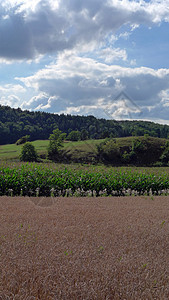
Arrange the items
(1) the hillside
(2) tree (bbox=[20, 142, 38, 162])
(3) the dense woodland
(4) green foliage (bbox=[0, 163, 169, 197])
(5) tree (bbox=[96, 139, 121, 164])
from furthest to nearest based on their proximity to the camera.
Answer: (3) the dense woodland < (1) the hillside < (5) tree (bbox=[96, 139, 121, 164]) < (2) tree (bbox=[20, 142, 38, 162]) < (4) green foliage (bbox=[0, 163, 169, 197])

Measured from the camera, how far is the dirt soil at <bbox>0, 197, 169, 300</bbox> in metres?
2.42

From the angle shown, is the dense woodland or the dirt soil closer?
the dirt soil

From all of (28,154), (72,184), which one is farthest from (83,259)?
(28,154)

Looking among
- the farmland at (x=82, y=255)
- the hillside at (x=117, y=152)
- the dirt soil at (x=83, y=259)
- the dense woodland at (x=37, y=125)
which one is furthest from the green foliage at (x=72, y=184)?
the dense woodland at (x=37, y=125)

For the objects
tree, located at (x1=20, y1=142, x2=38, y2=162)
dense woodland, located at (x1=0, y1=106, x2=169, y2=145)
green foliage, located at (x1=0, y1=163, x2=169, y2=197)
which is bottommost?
→ green foliage, located at (x1=0, y1=163, x2=169, y2=197)

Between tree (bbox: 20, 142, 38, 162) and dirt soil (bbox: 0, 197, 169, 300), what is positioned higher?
tree (bbox: 20, 142, 38, 162)

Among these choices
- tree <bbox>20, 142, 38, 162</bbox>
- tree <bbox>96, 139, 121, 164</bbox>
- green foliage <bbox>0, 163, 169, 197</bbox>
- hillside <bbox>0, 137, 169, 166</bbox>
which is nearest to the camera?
green foliage <bbox>0, 163, 169, 197</bbox>

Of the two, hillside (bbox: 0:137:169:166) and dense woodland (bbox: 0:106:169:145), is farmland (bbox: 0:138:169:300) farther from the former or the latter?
dense woodland (bbox: 0:106:169:145)

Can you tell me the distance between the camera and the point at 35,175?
1273 centimetres

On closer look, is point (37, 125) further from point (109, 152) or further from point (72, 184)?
point (72, 184)

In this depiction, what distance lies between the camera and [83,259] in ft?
9.63

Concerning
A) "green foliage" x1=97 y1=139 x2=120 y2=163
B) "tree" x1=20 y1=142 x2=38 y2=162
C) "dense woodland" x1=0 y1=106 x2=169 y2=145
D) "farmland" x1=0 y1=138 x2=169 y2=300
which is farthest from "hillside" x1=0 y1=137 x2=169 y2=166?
"farmland" x1=0 y1=138 x2=169 y2=300

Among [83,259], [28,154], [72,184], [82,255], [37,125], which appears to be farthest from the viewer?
[37,125]

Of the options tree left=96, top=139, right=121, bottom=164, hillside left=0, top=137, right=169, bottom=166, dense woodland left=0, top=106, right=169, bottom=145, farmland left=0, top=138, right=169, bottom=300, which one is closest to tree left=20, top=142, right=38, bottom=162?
hillside left=0, top=137, right=169, bottom=166
